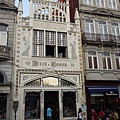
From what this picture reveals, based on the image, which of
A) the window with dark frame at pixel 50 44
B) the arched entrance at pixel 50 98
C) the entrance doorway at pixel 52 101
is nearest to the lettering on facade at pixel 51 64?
the window with dark frame at pixel 50 44

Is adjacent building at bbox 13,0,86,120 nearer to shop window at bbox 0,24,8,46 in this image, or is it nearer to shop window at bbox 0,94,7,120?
shop window at bbox 0,94,7,120

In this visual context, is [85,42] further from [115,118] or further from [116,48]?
[115,118]

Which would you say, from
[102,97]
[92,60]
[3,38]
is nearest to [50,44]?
[3,38]

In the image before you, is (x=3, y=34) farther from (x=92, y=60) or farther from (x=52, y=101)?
(x=92, y=60)

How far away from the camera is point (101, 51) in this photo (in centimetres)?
1730

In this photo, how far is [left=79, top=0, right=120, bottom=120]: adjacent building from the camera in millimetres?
15828

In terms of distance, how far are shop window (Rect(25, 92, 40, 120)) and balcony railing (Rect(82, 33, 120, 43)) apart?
294 inches

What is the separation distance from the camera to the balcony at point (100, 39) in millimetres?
16913

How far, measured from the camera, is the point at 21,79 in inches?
545

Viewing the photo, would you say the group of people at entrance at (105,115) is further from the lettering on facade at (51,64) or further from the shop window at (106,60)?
the lettering on facade at (51,64)

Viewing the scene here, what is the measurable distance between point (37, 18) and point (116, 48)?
908cm

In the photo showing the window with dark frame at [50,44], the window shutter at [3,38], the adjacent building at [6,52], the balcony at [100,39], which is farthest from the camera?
the balcony at [100,39]

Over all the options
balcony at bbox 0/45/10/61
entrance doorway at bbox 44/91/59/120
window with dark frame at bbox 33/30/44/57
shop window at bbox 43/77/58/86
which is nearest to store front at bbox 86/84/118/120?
entrance doorway at bbox 44/91/59/120

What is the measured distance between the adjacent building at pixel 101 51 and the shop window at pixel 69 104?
4.49ft
